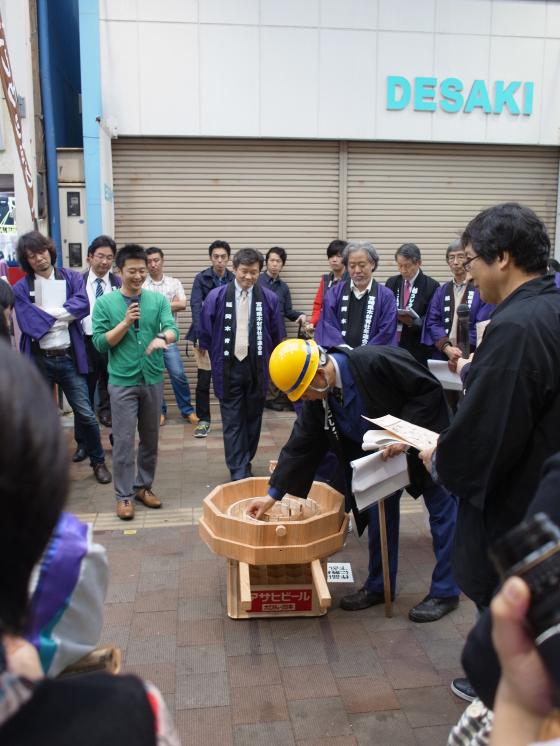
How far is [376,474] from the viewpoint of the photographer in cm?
336

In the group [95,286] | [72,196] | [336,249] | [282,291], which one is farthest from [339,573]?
[72,196]

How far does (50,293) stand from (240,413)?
193cm

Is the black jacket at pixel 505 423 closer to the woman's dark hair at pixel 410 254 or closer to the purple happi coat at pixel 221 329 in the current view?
the purple happi coat at pixel 221 329

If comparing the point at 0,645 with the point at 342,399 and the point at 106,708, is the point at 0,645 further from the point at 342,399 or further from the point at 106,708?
the point at 342,399

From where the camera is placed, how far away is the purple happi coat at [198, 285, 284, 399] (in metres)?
5.84

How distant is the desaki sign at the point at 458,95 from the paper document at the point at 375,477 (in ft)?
21.9

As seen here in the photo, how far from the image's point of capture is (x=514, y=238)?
92.7 inches

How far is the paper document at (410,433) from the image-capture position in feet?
9.13

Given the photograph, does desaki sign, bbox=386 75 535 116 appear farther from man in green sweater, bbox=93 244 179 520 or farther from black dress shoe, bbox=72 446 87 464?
black dress shoe, bbox=72 446 87 464

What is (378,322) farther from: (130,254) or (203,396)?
(203,396)

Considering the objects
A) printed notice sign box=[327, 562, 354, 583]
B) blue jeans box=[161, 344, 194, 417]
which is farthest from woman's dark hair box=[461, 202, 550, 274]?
blue jeans box=[161, 344, 194, 417]

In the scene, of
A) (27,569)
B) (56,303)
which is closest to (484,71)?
(56,303)

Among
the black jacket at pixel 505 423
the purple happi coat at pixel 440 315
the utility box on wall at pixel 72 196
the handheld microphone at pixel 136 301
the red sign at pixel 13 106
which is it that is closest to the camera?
the black jacket at pixel 505 423

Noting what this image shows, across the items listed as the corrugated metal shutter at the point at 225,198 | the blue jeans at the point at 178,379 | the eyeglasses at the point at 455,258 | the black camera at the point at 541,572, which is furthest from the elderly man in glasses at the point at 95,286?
the black camera at the point at 541,572
